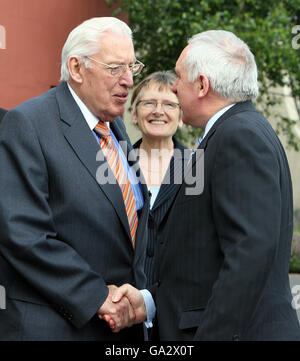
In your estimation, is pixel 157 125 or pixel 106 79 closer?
pixel 106 79

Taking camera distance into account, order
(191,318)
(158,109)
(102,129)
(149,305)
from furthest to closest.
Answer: (158,109)
(102,129)
(149,305)
(191,318)

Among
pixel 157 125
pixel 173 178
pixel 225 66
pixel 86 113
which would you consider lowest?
pixel 173 178

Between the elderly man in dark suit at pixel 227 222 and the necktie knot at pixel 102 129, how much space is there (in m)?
0.44

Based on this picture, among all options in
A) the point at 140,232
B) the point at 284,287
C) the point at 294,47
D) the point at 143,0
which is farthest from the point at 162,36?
the point at 284,287

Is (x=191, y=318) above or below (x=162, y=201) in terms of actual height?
above

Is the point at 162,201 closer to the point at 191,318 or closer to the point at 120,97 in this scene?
the point at 120,97

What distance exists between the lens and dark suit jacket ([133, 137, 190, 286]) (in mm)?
3582

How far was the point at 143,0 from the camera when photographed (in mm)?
8211

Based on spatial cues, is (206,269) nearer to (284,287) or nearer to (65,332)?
(284,287)

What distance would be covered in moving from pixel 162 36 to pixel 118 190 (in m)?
6.25

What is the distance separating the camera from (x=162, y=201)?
12.6 feet

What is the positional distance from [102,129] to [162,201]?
117 centimetres

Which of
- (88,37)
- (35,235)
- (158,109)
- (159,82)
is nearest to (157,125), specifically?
(158,109)

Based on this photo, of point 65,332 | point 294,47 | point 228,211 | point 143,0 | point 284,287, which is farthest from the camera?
point 294,47
